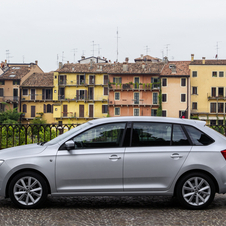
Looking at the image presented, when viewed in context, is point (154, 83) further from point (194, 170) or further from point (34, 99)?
point (194, 170)

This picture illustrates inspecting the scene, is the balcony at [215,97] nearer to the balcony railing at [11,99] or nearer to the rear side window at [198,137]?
the balcony railing at [11,99]

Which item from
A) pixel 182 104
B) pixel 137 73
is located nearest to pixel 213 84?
pixel 182 104

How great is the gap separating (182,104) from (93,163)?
6703 cm

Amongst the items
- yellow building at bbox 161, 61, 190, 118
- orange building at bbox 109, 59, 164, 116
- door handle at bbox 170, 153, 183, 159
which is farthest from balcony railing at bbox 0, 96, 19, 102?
door handle at bbox 170, 153, 183, 159

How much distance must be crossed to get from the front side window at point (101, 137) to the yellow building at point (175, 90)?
215ft

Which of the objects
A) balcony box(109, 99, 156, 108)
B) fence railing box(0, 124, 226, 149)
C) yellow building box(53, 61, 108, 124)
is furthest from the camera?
yellow building box(53, 61, 108, 124)

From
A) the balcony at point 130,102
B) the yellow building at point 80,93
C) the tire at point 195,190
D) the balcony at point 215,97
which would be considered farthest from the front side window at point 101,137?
the yellow building at point 80,93

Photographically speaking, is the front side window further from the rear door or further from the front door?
the rear door

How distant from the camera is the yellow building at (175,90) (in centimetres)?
7156

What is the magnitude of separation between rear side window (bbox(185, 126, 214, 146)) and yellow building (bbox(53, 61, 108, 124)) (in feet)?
231

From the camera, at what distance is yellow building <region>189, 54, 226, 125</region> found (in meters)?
72.1

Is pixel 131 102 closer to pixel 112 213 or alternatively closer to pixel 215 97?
pixel 215 97

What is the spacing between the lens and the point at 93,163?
6332mm

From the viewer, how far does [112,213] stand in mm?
6172
